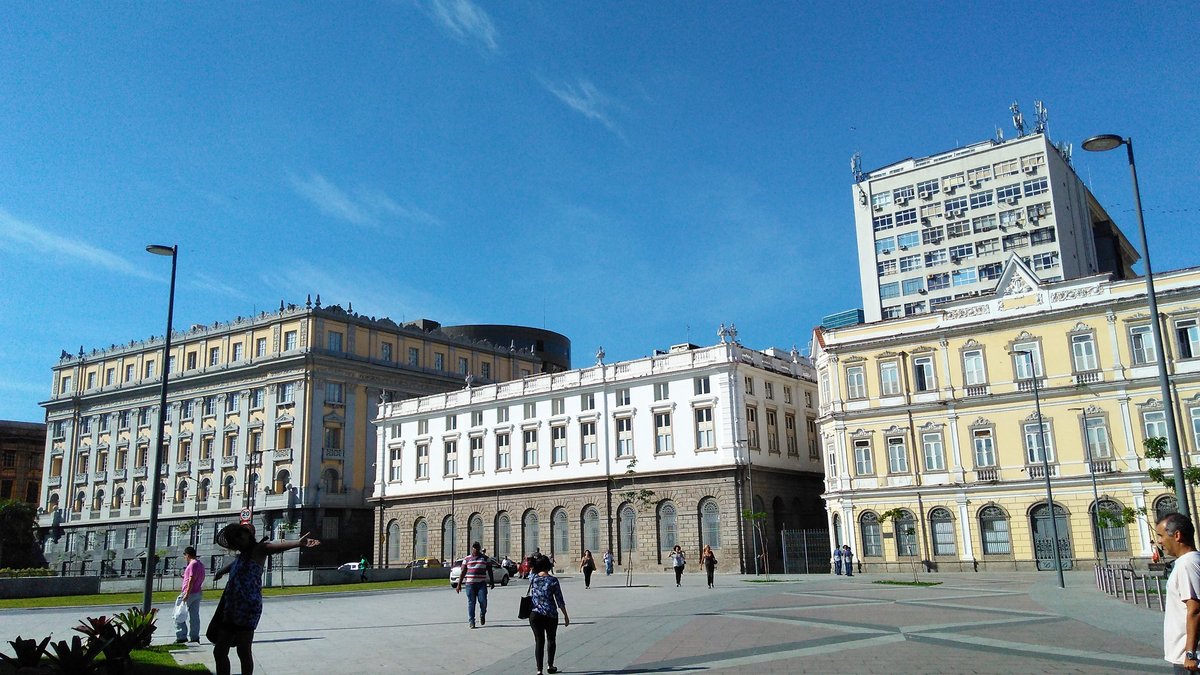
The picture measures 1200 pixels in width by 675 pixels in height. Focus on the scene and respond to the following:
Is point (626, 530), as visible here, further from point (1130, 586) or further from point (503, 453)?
point (1130, 586)

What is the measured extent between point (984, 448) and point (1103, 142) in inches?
1134

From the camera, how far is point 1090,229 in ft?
259

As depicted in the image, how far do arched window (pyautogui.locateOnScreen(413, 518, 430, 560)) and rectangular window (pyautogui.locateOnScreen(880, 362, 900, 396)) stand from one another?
119 ft

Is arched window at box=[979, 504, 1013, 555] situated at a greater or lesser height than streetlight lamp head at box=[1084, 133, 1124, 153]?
lesser

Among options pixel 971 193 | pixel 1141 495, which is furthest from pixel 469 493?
pixel 971 193

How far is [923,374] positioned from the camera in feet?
153

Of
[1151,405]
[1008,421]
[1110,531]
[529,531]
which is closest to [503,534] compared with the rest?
[529,531]

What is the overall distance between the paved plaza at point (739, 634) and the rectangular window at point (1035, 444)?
Result: 13728 mm

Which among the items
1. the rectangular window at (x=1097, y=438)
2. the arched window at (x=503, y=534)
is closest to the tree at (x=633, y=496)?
the arched window at (x=503, y=534)

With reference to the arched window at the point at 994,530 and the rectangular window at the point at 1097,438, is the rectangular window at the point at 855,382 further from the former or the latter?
the rectangular window at the point at 1097,438

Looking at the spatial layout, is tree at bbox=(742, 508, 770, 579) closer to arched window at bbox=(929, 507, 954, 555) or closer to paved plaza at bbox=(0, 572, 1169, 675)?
arched window at bbox=(929, 507, 954, 555)

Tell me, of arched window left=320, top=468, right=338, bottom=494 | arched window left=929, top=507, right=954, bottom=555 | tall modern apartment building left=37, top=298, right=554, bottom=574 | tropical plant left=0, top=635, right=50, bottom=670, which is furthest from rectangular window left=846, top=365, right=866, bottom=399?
arched window left=320, top=468, right=338, bottom=494

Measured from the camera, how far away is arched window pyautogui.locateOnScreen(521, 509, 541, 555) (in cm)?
6212

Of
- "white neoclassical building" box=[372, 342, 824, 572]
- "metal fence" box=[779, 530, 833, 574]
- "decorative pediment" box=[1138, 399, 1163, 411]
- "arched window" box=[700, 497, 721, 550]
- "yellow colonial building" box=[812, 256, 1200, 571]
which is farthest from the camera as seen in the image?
"white neoclassical building" box=[372, 342, 824, 572]
